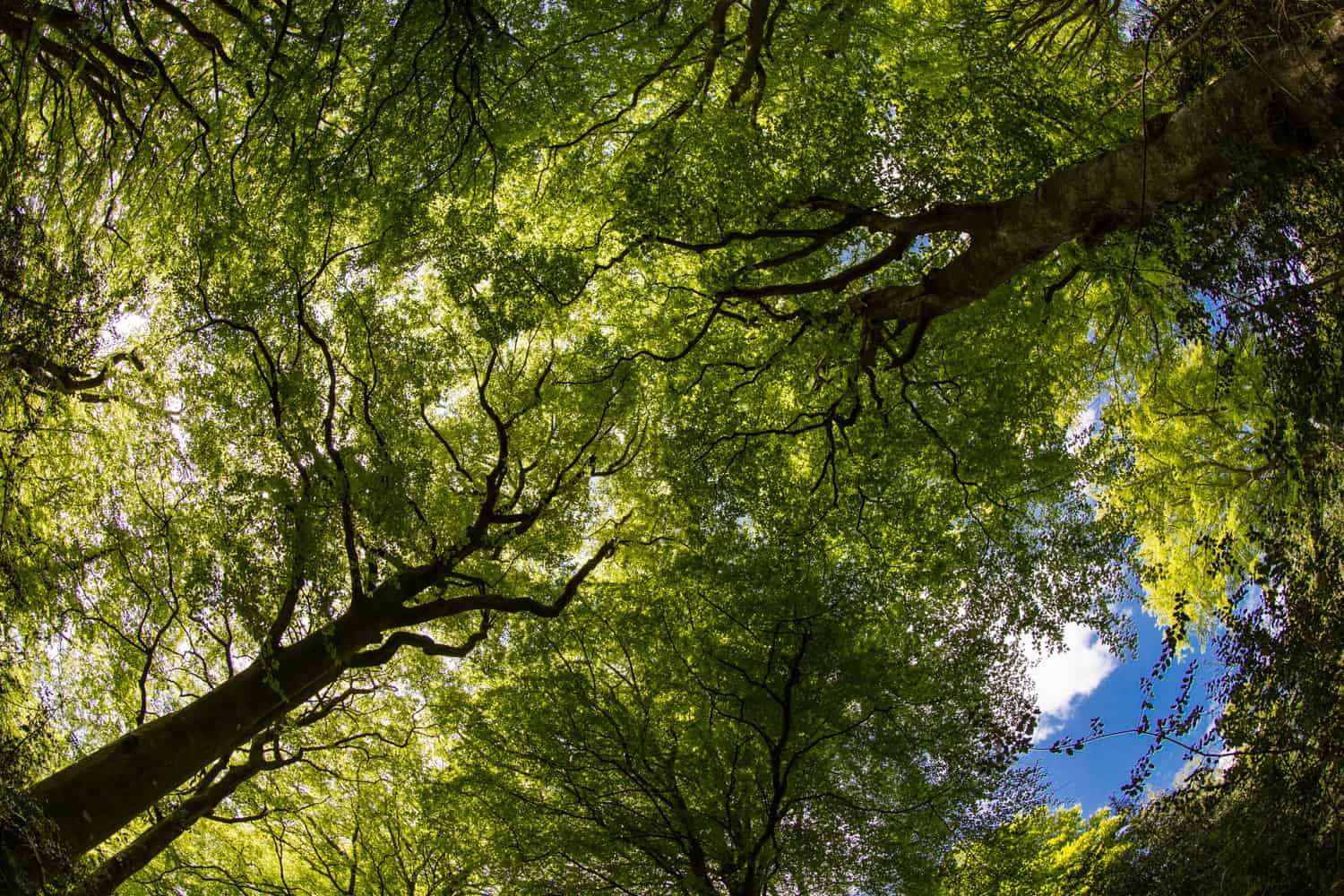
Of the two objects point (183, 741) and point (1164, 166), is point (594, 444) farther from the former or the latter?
point (1164, 166)

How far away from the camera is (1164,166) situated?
205 inches

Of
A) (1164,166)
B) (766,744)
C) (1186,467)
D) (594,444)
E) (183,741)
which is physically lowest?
(766,744)

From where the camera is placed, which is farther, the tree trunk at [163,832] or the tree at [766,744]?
the tree at [766,744]

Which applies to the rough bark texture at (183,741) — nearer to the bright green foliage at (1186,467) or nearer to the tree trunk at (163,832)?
the tree trunk at (163,832)

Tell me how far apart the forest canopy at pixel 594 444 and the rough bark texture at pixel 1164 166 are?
0.18 ft

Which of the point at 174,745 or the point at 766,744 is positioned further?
the point at 766,744

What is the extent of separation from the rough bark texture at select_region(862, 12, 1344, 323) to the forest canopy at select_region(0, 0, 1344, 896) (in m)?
0.05

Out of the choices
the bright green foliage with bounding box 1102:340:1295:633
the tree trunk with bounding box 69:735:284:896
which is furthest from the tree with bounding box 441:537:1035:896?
the bright green foliage with bounding box 1102:340:1295:633

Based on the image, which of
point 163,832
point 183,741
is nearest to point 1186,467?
point 183,741

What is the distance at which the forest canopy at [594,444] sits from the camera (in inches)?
291

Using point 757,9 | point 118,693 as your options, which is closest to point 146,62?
point 757,9

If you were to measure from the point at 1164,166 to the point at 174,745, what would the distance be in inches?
321

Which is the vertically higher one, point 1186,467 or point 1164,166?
point 1186,467

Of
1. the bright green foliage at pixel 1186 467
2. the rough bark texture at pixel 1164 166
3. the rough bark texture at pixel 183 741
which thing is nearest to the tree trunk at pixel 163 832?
the rough bark texture at pixel 183 741
